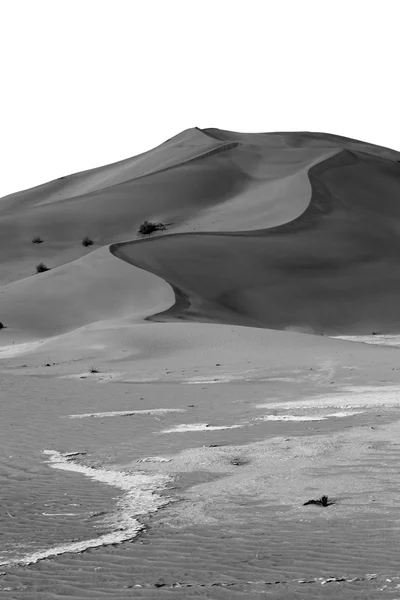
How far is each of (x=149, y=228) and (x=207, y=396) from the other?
36.2 m

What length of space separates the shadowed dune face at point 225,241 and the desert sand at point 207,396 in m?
0.14

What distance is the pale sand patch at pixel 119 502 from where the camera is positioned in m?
6.75

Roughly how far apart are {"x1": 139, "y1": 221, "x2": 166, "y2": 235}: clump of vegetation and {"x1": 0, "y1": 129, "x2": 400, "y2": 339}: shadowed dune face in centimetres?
85

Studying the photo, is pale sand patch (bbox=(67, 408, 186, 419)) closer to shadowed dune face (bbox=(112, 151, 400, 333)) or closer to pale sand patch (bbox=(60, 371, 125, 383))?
pale sand patch (bbox=(60, 371, 125, 383))

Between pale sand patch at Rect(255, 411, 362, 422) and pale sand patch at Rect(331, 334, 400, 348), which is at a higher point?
pale sand patch at Rect(255, 411, 362, 422)

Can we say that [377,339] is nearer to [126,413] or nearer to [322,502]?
[126,413]

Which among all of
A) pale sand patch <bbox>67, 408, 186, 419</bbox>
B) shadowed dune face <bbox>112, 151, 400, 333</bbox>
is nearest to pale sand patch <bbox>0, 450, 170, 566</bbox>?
pale sand patch <bbox>67, 408, 186, 419</bbox>

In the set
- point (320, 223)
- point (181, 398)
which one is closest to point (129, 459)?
point (181, 398)

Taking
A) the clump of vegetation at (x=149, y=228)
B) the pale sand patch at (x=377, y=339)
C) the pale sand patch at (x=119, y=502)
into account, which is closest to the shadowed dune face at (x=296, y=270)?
the pale sand patch at (x=377, y=339)

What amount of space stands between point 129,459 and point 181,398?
20.4 feet

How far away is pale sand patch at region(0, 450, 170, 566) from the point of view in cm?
675

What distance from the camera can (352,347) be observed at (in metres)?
23.4

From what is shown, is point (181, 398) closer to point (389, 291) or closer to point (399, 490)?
point (399, 490)

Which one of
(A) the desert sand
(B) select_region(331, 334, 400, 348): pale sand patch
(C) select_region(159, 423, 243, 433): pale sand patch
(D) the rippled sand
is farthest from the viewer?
(B) select_region(331, 334, 400, 348): pale sand patch
